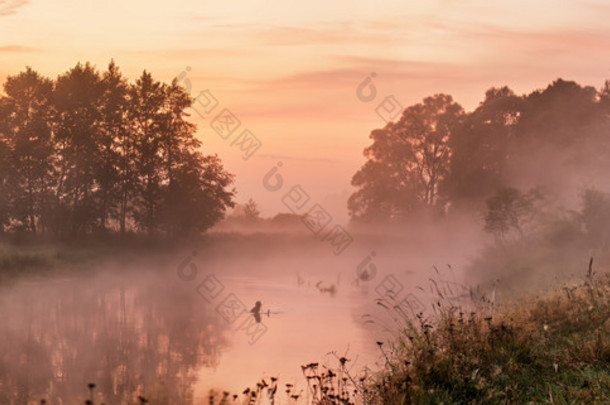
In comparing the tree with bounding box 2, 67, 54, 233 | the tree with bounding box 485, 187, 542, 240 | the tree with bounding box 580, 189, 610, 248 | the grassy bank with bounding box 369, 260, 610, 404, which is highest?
the tree with bounding box 2, 67, 54, 233

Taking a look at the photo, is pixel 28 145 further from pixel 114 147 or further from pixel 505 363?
pixel 505 363

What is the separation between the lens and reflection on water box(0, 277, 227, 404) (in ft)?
49.1

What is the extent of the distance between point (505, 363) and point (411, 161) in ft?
199

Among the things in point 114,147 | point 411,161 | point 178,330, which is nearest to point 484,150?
point 411,161

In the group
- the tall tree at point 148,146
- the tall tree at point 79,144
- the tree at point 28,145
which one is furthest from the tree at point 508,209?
the tree at point 28,145

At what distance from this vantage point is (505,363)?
10180mm

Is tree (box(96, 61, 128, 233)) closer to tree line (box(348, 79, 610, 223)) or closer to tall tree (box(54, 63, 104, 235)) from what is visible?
tall tree (box(54, 63, 104, 235))

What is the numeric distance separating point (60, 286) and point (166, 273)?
9.96m

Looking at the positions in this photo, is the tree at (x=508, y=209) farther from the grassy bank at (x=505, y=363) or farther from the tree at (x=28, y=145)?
the grassy bank at (x=505, y=363)

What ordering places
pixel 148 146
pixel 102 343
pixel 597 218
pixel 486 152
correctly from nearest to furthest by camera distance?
pixel 102 343, pixel 597 218, pixel 148 146, pixel 486 152

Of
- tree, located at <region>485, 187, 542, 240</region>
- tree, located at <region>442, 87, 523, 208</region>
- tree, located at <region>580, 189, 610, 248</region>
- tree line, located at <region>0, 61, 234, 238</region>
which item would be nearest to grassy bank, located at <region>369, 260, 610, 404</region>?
tree, located at <region>580, 189, 610, 248</region>

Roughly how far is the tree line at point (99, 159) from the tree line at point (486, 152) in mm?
19906

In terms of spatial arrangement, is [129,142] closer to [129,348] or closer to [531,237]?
[531,237]

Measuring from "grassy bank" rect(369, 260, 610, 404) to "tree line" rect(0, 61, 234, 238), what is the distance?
127ft
